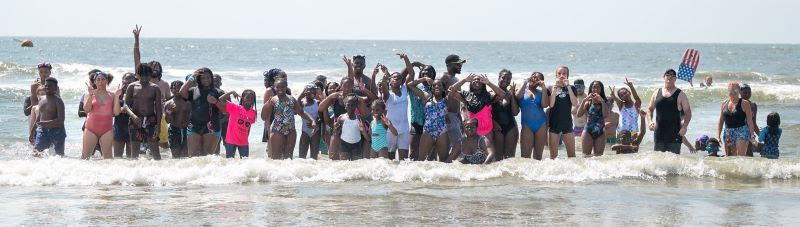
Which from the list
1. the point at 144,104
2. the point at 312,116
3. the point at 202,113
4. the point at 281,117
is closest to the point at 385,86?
the point at 312,116

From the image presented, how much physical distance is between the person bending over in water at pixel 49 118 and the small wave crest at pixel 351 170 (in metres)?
0.38

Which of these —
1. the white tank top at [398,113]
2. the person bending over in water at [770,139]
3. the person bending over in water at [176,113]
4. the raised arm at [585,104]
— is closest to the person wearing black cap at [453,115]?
the white tank top at [398,113]

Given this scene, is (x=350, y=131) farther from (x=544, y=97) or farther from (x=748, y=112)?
(x=748, y=112)

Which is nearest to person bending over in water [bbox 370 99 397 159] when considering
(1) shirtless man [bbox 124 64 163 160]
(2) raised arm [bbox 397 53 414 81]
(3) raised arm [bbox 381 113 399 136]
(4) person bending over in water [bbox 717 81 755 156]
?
(3) raised arm [bbox 381 113 399 136]

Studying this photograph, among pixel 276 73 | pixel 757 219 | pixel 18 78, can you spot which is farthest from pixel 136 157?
pixel 18 78

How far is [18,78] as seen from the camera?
3984cm

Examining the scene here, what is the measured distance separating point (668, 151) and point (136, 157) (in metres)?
6.32

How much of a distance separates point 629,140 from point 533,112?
269 centimetres

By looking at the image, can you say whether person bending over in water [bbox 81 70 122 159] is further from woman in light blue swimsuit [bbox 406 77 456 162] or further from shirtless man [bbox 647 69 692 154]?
shirtless man [bbox 647 69 692 154]

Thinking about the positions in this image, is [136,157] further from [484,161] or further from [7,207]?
[484,161]

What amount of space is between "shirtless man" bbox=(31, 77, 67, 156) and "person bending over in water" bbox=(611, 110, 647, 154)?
22.9 ft

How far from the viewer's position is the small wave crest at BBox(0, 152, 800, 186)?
10.9 m

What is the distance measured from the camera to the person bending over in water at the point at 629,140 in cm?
1318

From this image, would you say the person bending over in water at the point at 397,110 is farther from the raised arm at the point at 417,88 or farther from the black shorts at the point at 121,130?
the black shorts at the point at 121,130
